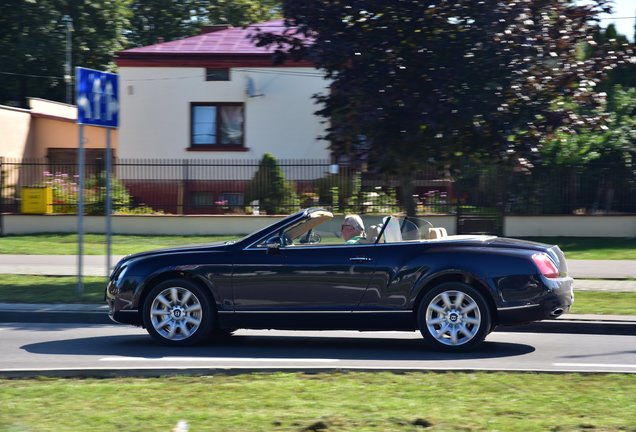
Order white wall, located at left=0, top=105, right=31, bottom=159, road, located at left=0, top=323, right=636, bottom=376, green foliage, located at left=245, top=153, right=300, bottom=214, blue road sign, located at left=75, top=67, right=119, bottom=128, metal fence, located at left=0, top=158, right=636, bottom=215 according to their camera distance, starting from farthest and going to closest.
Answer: white wall, located at left=0, top=105, right=31, bottom=159
green foliage, located at left=245, top=153, right=300, bottom=214
metal fence, located at left=0, top=158, right=636, bottom=215
blue road sign, located at left=75, top=67, right=119, bottom=128
road, located at left=0, top=323, right=636, bottom=376

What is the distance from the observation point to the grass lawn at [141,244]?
20641 millimetres

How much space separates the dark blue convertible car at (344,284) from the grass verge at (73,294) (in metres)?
2.99

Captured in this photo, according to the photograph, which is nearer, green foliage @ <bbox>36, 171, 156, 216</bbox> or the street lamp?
green foliage @ <bbox>36, 171, 156, 216</bbox>

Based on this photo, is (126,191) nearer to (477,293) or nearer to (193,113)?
(193,113)

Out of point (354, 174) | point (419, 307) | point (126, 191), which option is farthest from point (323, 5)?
point (126, 191)

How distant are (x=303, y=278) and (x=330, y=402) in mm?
3223

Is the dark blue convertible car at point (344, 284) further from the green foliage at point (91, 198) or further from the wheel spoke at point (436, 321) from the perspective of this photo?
the green foliage at point (91, 198)

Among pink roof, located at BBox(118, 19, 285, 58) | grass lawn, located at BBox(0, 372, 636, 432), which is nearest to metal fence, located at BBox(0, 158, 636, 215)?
pink roof, located at BBox(118, 19, 285, 58)

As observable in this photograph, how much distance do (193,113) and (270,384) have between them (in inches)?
965

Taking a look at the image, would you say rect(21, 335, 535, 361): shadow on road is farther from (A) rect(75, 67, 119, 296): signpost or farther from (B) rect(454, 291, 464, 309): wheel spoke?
(A) rect(75, 67, 119, 296): signpost

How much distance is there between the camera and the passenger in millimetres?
9828

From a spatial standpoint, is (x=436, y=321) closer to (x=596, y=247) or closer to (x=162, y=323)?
(x=162, y=323)

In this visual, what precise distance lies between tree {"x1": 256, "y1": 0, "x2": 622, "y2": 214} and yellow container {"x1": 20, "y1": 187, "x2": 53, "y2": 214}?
12.3 meters

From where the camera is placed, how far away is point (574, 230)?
2362cm
